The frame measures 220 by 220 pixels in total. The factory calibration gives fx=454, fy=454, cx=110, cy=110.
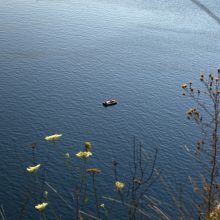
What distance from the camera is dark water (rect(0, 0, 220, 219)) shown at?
51594 millimetres

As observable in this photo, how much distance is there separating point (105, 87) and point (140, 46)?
1883 centimetres

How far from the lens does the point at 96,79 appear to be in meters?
69.4

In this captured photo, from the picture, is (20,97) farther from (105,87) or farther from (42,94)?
(105,87)

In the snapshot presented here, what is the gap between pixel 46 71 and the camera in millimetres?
71625

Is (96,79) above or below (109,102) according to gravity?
above

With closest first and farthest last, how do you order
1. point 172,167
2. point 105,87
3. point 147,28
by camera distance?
point 172,167
point 105,87
point 147,28

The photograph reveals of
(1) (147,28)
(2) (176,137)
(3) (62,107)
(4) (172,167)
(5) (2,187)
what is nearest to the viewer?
(5) (2,187)

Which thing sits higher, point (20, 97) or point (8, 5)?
point (8, 5)

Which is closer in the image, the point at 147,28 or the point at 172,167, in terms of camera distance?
the point at 172,167

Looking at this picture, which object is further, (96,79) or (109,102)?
(96,79)

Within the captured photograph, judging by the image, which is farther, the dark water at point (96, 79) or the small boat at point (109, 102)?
the small boat at point (109, 102)

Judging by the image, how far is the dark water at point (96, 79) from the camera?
2031 inches

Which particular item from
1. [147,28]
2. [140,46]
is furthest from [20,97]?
[147,28]

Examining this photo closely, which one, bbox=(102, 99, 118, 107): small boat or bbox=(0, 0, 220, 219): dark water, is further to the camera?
bbox=(102, 99, 118, 107): small boat
